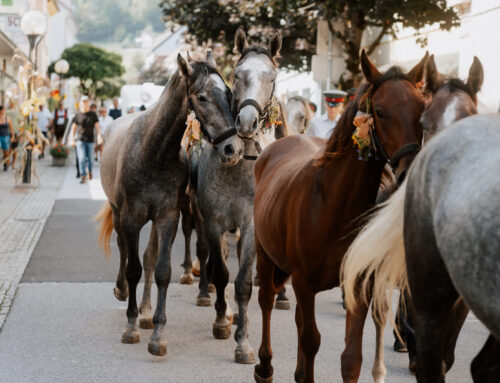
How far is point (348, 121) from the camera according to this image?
181 inches

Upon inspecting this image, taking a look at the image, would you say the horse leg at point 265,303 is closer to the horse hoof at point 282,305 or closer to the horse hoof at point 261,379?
the horse hoof at point 261,379

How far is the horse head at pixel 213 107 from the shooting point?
236 inches

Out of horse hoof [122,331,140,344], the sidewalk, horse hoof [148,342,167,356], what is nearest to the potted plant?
the sidewalk

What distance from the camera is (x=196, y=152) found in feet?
24.1

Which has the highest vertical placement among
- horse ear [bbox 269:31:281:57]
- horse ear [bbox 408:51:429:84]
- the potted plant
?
horse ear [bbox 269:31:281:57]

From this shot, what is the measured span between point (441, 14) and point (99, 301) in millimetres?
11498

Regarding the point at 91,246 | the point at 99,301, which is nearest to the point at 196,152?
the point at 99,301

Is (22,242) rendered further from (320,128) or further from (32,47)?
(32,47)

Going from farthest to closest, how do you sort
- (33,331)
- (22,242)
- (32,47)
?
(32,47) < (22,242) < (33,331)

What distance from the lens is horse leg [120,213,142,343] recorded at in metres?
6.48

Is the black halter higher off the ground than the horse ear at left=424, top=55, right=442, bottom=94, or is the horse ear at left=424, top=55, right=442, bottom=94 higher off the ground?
the horse ear at left=424, top=55, right=442, bottom=94

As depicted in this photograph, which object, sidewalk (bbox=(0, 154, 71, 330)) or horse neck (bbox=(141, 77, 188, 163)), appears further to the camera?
sidewalk (bbox=(0, 154, 71, 330))

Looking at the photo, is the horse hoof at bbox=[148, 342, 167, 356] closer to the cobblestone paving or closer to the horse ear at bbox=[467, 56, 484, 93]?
the cobblestone paving

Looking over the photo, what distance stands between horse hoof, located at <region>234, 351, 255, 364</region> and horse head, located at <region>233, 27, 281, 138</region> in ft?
5.38
